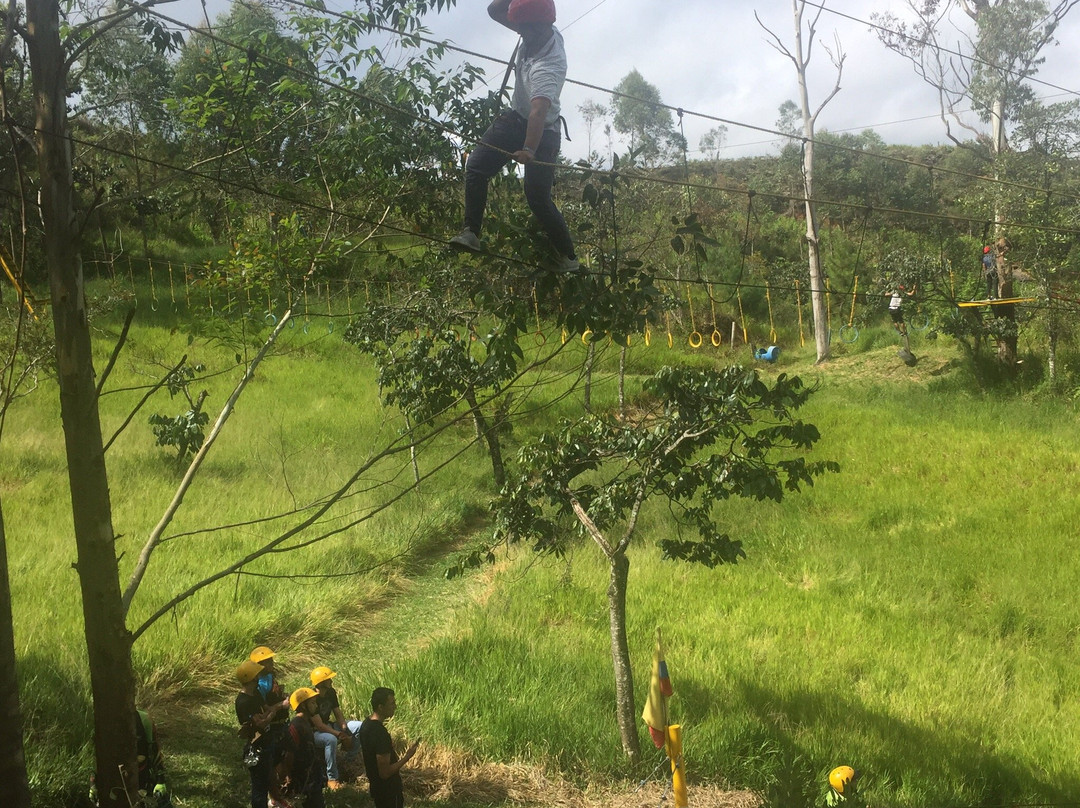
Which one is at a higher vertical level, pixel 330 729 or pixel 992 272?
pixel 992 272

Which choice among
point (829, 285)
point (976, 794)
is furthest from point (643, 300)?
point (829, 285)

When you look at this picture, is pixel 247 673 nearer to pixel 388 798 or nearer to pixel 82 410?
pixel 388 798

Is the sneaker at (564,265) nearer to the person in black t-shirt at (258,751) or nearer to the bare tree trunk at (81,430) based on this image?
the bare tree trunk at (81,430)

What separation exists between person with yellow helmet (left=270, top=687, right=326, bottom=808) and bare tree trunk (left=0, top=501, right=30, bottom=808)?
1074 mm

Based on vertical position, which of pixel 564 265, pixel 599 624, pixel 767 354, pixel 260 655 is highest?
pixel 564 265

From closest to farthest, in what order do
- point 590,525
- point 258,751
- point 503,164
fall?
point 503,164
point 258,751
point 590,525

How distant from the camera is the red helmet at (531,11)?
321 centimetres

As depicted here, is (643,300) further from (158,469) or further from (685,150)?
(158,469)

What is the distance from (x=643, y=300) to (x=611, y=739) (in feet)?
9.40

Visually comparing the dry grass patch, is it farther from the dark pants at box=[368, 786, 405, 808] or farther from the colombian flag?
the colombian flag

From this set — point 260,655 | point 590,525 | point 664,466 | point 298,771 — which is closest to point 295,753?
point 298,771

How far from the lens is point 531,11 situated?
3.22 meters

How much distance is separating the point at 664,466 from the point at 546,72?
222 cm

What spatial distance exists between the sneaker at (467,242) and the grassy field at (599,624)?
0.82 m
